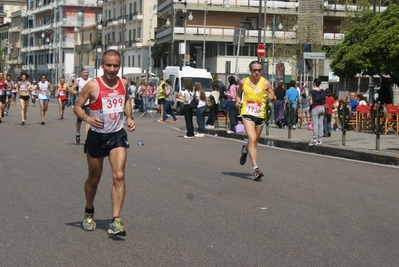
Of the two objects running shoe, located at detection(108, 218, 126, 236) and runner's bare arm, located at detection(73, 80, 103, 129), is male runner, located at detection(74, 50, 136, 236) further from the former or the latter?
running shoe, located at detection(108, 218, 126, 236)

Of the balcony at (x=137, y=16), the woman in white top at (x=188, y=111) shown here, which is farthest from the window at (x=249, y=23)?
the woman in white top at (x=188, y=111)

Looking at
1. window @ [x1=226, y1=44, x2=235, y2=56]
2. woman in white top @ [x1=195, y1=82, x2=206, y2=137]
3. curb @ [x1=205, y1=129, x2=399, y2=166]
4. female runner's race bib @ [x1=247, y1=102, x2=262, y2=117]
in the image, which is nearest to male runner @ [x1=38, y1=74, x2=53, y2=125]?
woman in white top @ [x1=195, y1=82, x2=206, y2=137]

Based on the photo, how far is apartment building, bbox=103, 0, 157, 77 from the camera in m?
88.1

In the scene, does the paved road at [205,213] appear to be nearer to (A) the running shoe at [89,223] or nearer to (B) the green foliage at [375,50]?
(A) the running shoe at [89,223]

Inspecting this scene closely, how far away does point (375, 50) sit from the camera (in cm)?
4206

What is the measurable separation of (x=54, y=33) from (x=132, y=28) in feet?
111

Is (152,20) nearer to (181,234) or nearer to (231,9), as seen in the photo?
(231,9)

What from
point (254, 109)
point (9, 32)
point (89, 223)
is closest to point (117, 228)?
point (89, 223)

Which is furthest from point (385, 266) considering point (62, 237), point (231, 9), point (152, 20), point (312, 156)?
point (152, 20)

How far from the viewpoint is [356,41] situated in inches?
1799

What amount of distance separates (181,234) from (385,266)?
2.16 meters

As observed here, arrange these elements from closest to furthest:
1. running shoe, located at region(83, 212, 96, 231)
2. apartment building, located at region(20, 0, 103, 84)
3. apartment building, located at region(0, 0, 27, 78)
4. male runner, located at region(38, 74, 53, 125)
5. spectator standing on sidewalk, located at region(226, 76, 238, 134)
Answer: running shoe, located at region(83, 212, 96, 231) < spectator standing on sidewalk, located at region(226, 76, 238, 134) < male runner, located at region(38, 74, 53, 125) < apartment building, located at region(20, 0, 103, 84) < apartment building, located at region(0, 0, 27, 78)

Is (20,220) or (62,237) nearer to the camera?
(62,237)

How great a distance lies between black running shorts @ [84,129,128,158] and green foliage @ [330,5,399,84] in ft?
110
